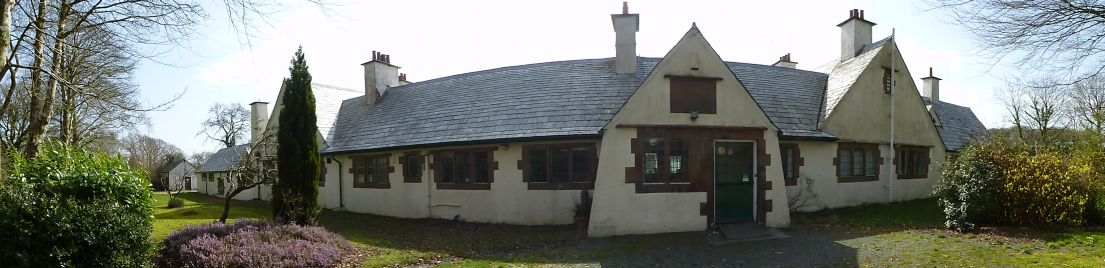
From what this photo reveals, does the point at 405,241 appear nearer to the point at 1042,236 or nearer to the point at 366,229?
the point at 366,229

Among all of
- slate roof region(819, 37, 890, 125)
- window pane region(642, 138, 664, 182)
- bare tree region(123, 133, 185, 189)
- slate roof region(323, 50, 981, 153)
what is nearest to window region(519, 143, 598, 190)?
slate roof region(323, 50, 981, 153)

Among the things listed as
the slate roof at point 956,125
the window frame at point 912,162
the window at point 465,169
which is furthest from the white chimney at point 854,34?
the window at point 465,169

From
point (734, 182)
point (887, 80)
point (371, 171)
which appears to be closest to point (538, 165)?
point (734, 182)

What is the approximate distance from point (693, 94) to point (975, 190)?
245 inches

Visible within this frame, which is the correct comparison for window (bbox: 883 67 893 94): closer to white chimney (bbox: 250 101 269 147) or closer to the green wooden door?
the green wooden door

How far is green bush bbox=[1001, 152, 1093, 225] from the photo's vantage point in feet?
36.8

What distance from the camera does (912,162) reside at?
18422 millimetres

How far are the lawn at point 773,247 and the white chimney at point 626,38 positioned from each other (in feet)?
18.0

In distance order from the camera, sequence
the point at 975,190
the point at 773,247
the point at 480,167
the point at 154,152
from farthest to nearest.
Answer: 1. the point at 154,152
2. the point at 480,167
3. the point at 975,190
4. the point at 773,247

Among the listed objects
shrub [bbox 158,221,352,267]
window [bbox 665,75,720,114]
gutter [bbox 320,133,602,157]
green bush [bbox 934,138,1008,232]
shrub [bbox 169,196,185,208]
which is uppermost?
window [bbox 665,75,720,114]

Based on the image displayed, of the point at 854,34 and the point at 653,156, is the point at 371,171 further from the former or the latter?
the point at 854,34

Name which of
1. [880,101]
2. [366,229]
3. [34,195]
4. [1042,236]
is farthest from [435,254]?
[880,101]

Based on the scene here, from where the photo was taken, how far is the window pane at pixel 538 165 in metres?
14.1

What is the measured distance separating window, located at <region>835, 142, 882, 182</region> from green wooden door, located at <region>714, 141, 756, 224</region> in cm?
483
